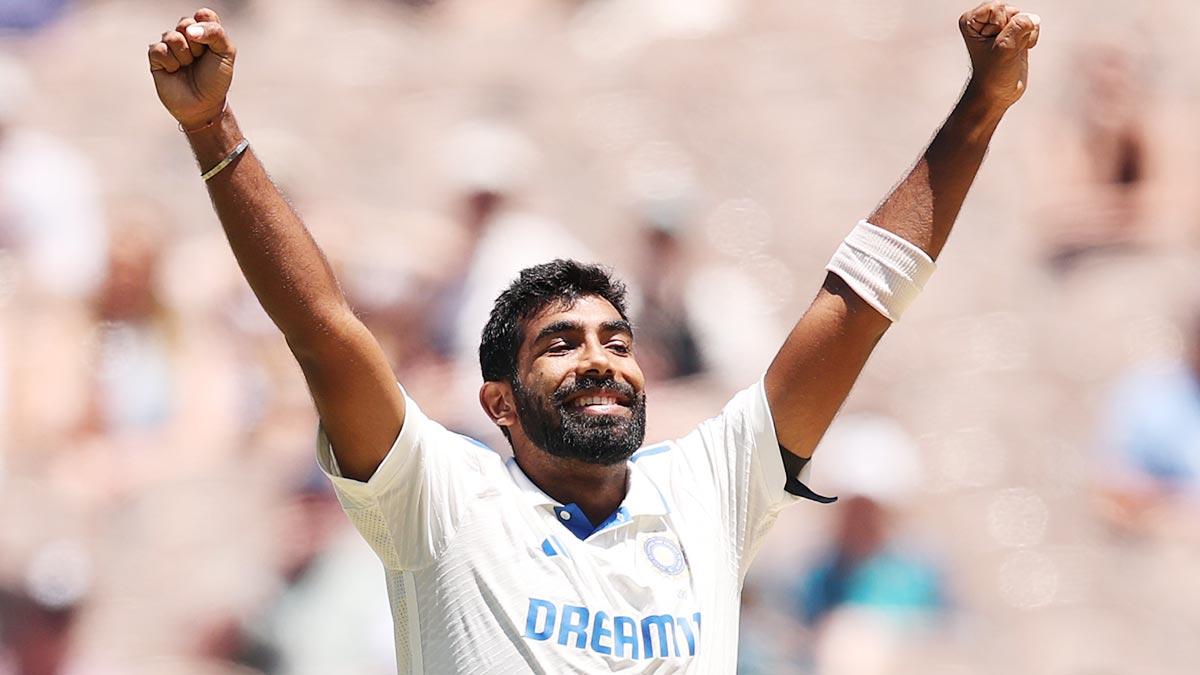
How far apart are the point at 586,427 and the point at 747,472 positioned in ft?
1.17

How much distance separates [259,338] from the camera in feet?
22.5

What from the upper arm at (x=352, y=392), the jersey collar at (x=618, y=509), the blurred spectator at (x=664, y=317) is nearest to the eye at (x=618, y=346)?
the jersey collar at (x=618, y=509)

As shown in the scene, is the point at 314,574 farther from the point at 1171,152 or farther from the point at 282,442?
the point at 1171,152

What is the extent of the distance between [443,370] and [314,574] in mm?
974

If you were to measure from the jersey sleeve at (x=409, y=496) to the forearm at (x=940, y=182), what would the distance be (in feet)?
3.06

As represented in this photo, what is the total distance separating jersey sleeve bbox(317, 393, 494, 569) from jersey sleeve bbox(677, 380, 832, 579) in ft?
1.57

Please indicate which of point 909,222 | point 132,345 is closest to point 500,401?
point 909,222

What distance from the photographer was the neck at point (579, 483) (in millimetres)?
3027

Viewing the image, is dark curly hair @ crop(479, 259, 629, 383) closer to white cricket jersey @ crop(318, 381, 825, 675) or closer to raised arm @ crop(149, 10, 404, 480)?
white cricket jersey @ crop(318, 381, 825, 675)

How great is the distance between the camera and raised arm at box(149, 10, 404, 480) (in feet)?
9.09

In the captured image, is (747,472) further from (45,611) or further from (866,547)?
(45,611)

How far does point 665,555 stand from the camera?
2951 millimetres

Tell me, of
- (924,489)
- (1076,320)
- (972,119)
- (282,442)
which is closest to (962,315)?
(1076,320)

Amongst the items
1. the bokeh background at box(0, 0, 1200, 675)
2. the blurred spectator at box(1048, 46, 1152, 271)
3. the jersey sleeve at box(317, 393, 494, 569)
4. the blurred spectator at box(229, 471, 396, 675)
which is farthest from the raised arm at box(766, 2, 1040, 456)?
the blurred spectator at box(1048, 46, 1152, 271)
